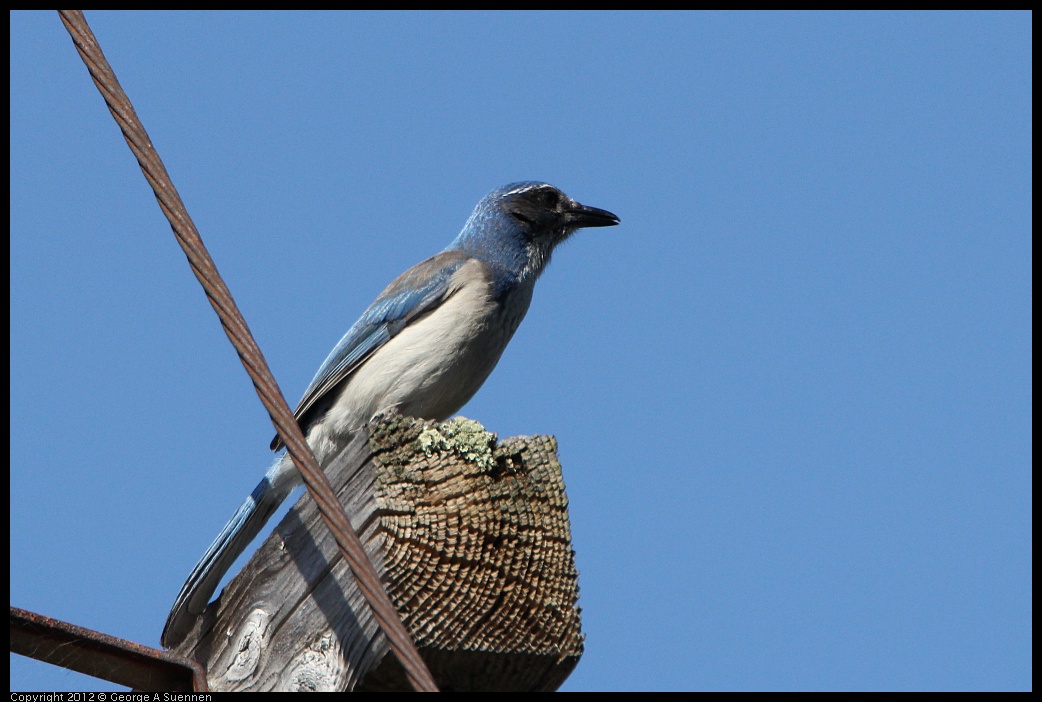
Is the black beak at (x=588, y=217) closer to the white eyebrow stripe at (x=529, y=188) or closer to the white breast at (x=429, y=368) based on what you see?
the white eyebrow stripe at (x=529, y=188)

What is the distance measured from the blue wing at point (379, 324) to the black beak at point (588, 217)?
1062 millimetres

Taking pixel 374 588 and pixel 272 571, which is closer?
pixel 374 588

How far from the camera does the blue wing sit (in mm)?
6305

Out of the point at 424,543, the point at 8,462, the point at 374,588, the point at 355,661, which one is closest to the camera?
the point at 374,588

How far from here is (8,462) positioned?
3.72 metres

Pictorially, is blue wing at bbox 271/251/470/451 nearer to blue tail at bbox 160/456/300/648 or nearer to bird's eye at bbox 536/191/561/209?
blue tail at bbox 160/456/300/648

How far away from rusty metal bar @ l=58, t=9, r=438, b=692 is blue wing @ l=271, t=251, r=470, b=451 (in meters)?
3.15

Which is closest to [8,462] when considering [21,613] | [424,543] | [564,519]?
[21,613]

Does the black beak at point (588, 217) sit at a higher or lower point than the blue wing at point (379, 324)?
higher

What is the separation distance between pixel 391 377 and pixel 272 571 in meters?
2.78

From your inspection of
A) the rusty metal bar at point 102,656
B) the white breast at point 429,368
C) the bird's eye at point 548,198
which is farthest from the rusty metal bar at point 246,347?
the bird's eye at point 548,198

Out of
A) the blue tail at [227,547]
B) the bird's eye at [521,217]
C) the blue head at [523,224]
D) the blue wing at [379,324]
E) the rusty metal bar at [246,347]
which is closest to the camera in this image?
the rusty metal bar at [246,347]

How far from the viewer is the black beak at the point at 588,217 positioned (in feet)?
24.9

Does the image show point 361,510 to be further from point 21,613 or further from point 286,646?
point 21,613
